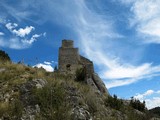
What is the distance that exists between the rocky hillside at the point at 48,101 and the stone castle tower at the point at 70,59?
16806mm

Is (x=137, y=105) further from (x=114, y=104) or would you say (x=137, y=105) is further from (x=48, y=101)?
(x=48, y=101)

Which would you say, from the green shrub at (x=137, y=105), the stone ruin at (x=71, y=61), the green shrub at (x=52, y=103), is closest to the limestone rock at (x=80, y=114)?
the green shrub at (x=52, y=103)

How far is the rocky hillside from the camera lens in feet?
35.4

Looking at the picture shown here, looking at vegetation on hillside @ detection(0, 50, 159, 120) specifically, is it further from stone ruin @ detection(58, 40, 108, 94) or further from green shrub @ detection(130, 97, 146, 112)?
stone ruin @ detection(58, 40, 108, 94)

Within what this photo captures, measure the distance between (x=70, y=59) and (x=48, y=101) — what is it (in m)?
21.6

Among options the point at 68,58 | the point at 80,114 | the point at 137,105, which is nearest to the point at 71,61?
the point at 68,58

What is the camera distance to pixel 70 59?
1305 inches

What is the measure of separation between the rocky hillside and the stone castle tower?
16806mm

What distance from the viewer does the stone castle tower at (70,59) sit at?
3281 cm

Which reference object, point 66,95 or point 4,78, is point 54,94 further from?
point 4,78

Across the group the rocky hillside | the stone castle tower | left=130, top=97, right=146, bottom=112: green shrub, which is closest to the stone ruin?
the stone castle tower

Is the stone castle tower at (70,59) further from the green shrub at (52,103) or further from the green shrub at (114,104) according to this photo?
the green shrub at (52,103)

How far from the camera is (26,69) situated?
17062 millimetres

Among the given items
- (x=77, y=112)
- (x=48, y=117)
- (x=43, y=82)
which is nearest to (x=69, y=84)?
(x=43, y=82)
